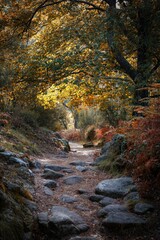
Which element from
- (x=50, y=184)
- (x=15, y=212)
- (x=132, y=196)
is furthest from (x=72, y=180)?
(x=15, y=212)

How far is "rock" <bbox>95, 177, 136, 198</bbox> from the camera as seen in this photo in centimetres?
436

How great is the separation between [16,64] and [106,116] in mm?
7850

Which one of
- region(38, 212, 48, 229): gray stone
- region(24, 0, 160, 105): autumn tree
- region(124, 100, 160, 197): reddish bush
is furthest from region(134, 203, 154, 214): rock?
region(24, 0, 160, 105): autumn tree

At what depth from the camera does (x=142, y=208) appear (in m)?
3.46

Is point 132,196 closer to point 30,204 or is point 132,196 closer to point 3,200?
point 30,204

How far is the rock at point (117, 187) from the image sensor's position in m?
4.36

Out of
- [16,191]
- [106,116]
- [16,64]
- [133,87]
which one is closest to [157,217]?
[16,191]

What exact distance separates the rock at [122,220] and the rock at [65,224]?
0.28 m

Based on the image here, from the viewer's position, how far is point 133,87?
7102 mm

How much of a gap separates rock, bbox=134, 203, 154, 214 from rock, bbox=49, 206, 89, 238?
2.22 feet

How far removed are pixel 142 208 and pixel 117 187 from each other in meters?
1.10

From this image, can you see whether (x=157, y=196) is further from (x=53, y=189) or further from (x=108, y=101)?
(x=108, y=101)

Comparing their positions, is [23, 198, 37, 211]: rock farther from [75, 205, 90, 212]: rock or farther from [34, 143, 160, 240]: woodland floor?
[75, 205, 90, 212]: rock

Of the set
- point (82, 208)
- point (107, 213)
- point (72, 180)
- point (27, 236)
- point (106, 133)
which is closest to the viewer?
point (27, 236)
